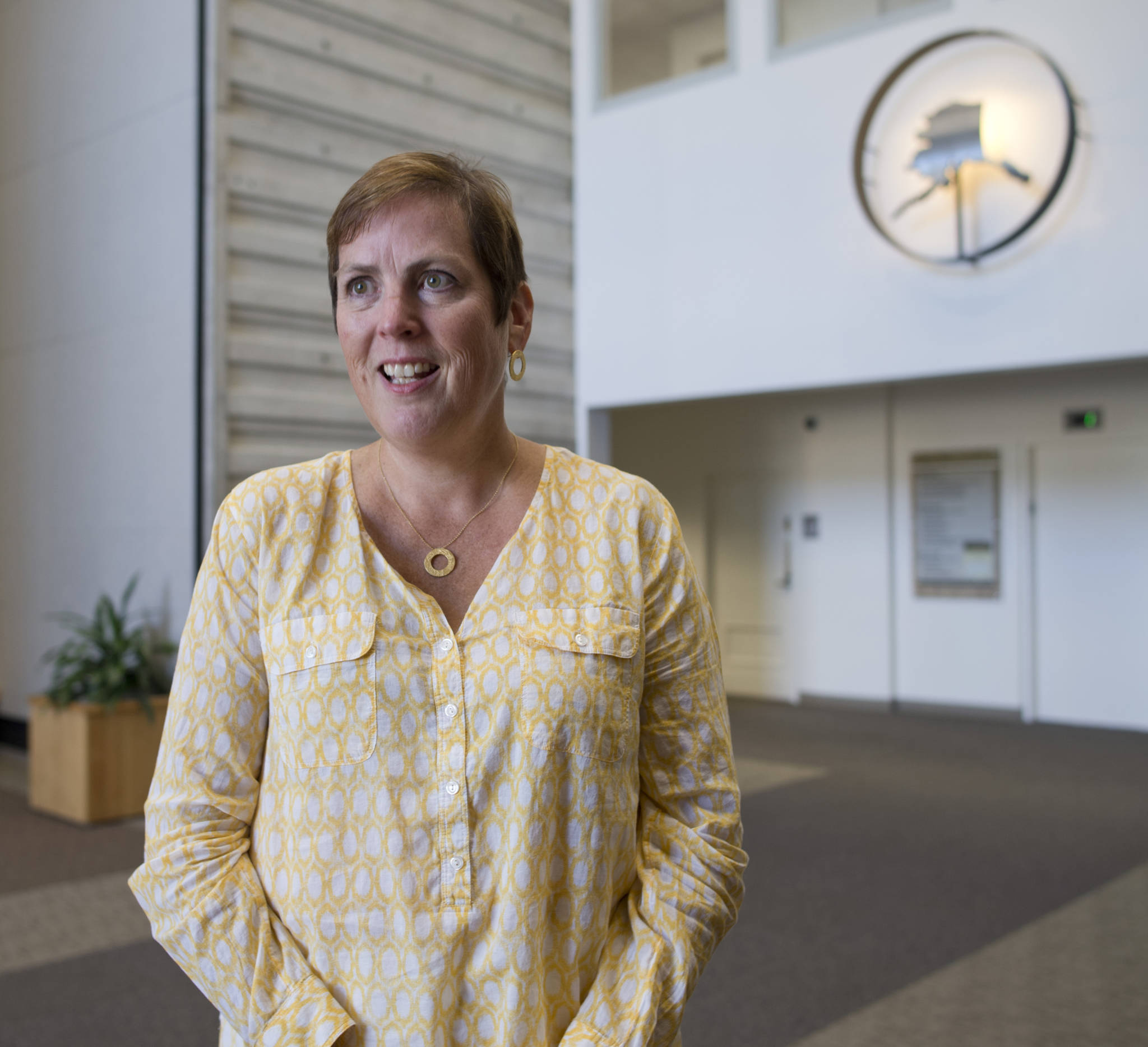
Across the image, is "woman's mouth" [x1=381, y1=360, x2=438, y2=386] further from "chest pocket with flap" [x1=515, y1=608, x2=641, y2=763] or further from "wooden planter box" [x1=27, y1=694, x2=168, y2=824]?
"wooden planter box" [x1=27, y1=694, x2=168, y2=824]

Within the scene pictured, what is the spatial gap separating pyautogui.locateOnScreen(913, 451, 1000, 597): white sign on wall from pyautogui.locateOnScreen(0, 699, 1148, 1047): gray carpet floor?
1764 millimetres

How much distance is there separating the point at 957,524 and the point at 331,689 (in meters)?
7.73

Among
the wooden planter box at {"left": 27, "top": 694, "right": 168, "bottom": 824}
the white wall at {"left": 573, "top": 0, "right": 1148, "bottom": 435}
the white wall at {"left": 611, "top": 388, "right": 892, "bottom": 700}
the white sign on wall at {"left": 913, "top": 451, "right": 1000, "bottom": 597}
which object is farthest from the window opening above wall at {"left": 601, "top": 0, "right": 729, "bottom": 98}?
the wooden planter box at {"left": 27, "top": 694, "right": 168, "bottom": 824}

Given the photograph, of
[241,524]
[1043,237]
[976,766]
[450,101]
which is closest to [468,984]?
[241,524]

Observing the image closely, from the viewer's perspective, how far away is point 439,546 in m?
1.16

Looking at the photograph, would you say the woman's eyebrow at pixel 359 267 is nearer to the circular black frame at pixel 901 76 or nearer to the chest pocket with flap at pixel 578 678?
the chest pocket with flap at pixel 578 678

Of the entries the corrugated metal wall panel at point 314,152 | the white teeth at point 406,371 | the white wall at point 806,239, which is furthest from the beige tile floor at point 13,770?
the white teeth at point 406,371

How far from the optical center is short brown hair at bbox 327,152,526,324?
1093 mm

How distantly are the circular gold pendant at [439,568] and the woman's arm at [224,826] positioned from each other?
165 mm

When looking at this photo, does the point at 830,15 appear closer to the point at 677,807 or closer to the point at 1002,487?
the point at 1002,487

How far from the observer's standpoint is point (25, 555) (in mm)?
6809

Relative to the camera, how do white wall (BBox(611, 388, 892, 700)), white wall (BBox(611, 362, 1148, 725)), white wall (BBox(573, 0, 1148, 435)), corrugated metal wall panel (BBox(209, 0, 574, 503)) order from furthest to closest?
white wall (BBox(611, 388, 892, 700)) < white wall (BBox(611, 362, 1148, 725)) < corrugated metal wall panel (BBox(209, 0, 574, 503)) < white wall (BBox(573, 0, 1148, 435))

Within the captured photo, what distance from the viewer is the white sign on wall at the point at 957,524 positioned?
8062 mm

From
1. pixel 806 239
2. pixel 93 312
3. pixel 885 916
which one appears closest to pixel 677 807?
pixel 885 916
